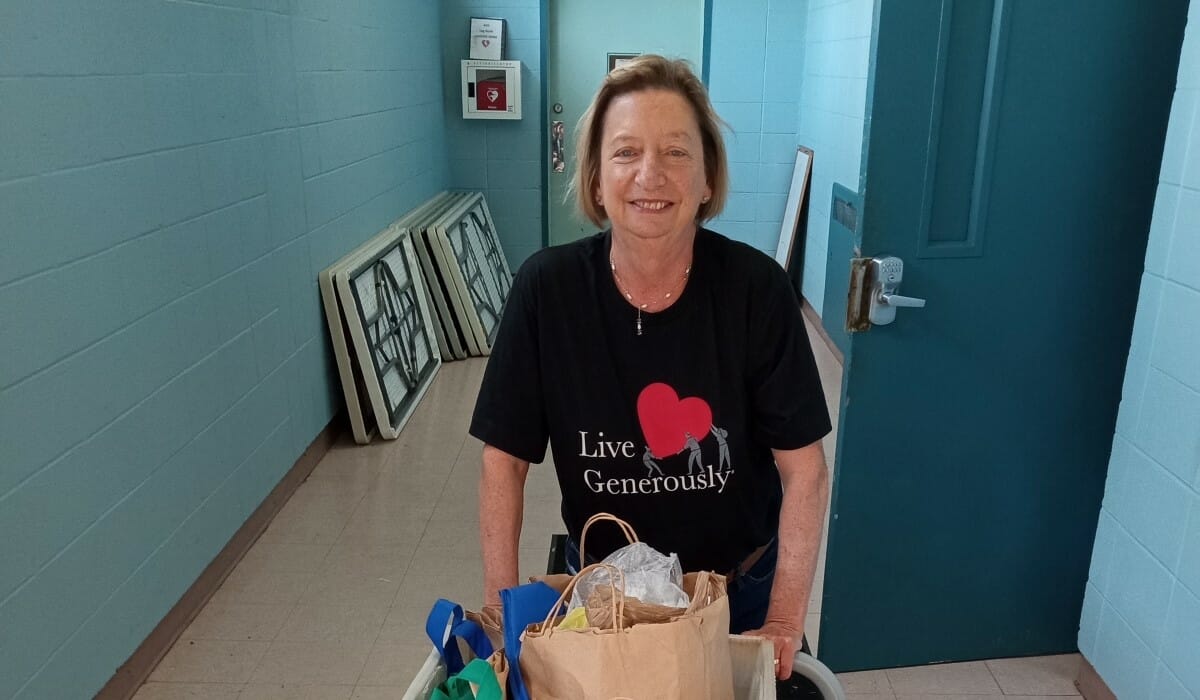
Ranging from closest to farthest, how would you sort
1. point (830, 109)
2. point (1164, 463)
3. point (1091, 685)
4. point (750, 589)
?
1. point (750, 589)
2. point (1164, 463)
3. point (1091, 685)
4. point (830, 109)

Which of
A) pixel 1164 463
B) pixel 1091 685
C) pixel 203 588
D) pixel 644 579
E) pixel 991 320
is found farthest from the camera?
pixel 203 588

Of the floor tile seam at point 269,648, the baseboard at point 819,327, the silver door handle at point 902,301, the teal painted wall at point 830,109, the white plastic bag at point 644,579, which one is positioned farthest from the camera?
the baseboard at point 819,327

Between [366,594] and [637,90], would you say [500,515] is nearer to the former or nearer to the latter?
[637,90]

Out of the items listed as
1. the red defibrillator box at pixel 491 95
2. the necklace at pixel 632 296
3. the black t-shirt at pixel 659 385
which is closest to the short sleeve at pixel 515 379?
the black t-shirt at pixel 659 385

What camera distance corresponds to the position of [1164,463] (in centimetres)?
190

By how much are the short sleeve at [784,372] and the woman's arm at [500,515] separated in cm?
39

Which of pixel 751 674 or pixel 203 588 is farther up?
pixel 751 674

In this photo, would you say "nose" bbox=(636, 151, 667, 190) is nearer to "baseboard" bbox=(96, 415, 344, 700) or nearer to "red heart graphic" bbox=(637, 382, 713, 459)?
"red heart graphic" bbox=(637, 382, 713, 459)

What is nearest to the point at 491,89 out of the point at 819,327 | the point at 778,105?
the point at 778,105

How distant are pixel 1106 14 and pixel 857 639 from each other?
1600 millimetres

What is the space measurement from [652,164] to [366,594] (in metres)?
1.93

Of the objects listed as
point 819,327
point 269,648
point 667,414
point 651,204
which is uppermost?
point 651,204

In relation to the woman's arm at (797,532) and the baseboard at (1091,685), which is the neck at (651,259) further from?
the baseboard at (1091,685)

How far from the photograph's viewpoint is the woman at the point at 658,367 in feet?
4.17
